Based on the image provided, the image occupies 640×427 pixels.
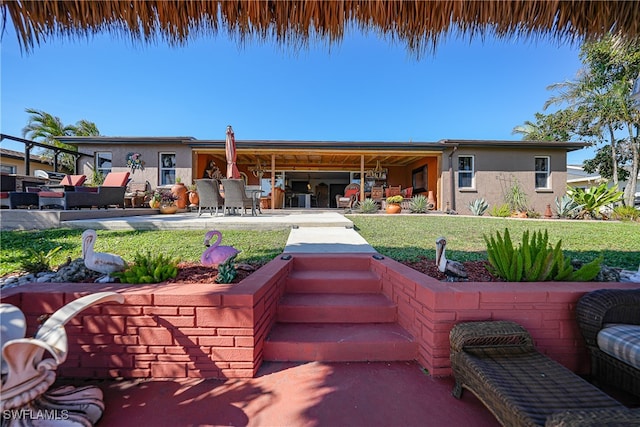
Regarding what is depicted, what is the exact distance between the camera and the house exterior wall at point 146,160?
11422 millimetres

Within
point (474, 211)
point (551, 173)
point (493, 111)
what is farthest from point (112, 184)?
point (493, 111)

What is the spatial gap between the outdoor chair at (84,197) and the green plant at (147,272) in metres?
6.25

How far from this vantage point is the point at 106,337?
1744 mm

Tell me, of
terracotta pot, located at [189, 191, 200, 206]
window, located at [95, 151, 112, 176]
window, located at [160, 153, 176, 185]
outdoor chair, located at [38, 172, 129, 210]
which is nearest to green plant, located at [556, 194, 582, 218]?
terracotta pot, located at [189, 191, 200, 206]

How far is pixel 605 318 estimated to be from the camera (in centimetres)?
165

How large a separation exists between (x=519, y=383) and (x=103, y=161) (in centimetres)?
1508

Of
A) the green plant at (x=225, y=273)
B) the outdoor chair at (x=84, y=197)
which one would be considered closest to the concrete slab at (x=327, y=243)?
the green plant at (x=225, y=273)

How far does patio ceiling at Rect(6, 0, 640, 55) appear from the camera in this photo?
1936 millimetres

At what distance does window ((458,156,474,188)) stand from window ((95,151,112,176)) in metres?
15.5

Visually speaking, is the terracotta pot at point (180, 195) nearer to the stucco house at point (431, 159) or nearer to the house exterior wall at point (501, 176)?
the stucco house at point (431, 159)

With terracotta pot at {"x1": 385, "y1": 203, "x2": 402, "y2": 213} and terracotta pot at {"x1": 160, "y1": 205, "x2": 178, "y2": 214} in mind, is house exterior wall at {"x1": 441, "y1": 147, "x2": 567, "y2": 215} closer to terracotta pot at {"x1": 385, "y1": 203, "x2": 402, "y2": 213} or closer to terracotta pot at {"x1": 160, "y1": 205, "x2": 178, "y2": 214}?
terracotta pot at {"x1": 385, "y1": 203, "x2": 402, "y2": 213}

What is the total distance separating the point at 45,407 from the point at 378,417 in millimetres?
1627

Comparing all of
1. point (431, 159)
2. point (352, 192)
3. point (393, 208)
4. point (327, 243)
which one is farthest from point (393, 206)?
point (327, 243)

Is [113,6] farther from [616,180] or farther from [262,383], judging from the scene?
[616,180]
